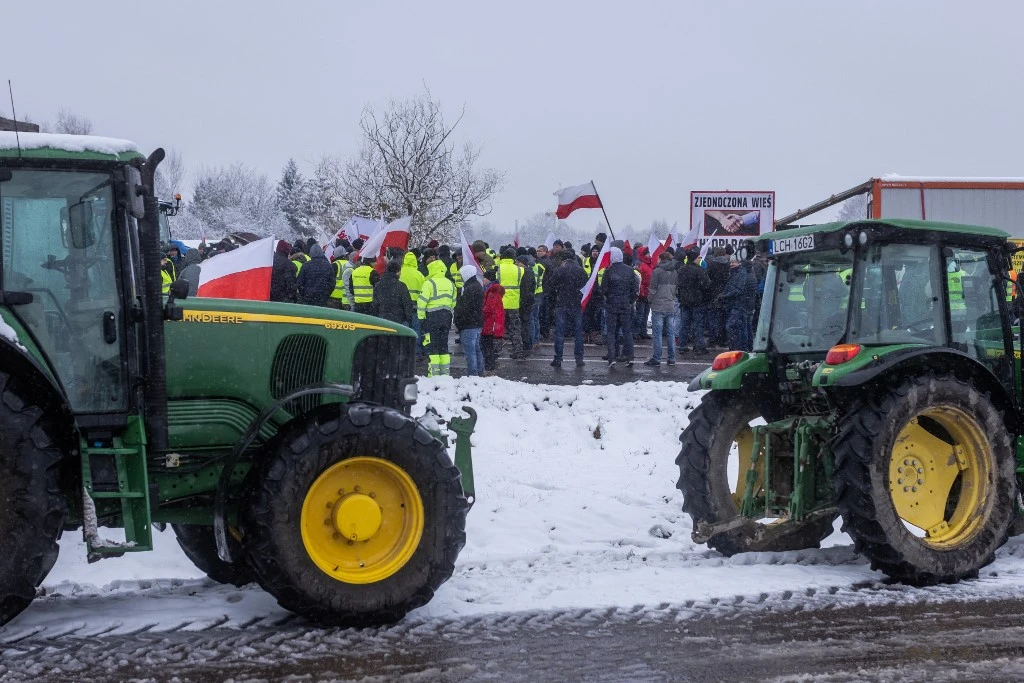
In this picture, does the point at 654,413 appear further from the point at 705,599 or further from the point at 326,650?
the point at 326,650

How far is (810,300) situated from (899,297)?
2.13ft

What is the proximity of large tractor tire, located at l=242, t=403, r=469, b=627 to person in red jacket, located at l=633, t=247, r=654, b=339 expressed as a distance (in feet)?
53.2

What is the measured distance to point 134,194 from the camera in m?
5.70

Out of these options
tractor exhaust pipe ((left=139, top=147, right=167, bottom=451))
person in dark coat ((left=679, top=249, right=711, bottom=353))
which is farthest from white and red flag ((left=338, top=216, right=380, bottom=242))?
tractor exhaust pipe ((left=139, top=147, right=167, bottom=451))

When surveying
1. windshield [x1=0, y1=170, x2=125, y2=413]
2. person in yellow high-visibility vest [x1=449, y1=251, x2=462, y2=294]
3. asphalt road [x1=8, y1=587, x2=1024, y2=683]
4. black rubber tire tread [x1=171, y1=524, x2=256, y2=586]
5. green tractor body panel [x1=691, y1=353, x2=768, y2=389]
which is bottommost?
asphalt road [x1=8, y1=587, x2=1024, y2=683]

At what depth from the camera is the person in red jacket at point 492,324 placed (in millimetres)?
17812

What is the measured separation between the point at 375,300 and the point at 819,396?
9.42 metres

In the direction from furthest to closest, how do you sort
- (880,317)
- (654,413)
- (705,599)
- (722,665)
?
(654,413) < (880,317) < (705,599) < (722,665)

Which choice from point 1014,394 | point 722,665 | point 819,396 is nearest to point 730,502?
point 819,396

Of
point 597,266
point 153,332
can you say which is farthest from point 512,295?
point 153,332

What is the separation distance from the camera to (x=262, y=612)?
6.57m

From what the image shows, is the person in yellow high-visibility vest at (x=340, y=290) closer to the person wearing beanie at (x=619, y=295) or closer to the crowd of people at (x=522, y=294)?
the crowd of people at (x=522, y=294)

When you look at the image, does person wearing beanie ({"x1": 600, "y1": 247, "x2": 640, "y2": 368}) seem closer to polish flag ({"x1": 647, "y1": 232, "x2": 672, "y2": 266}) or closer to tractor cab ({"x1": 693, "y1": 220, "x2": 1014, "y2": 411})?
polish flag ({"x1": 647, "y1": 232, "x2": 672, "y2": 266})

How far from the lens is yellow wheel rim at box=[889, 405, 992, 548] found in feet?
25.4
